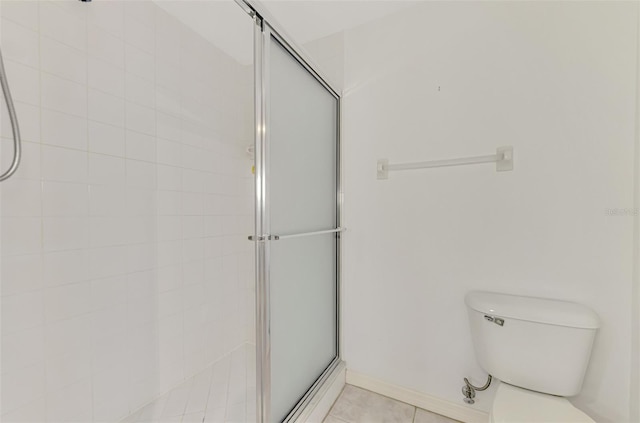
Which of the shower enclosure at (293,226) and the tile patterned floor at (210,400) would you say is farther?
the tile patterned floor at (210,400)

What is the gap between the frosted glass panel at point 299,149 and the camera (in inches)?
42.2

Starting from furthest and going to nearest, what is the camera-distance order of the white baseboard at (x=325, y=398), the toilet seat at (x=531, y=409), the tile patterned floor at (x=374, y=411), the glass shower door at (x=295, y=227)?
the tile patterned floor at (x=374, y=411) < the white baseboard at (x=325, y=398) < the glass shower door at (x=295, y=227) < the toilet seat at (x=531, y=409)

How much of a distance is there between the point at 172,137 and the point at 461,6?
1.72 meters

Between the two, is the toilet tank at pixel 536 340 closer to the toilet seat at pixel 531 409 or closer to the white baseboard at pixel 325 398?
the toilet seat at pixel 531 409

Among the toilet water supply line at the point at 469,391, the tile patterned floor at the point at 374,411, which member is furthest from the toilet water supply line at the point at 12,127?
the toilet water supply line at the point at 469,391

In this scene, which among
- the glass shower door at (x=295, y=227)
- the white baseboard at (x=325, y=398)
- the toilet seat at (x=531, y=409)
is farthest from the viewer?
the white baseboard at (x=325, y=398)

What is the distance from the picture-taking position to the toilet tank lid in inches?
38.6

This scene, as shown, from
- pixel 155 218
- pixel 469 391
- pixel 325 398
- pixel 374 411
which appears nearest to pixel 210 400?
pixel 325 398

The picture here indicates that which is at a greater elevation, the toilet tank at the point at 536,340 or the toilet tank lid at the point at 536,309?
the toilet tank lid at the point at 536,309

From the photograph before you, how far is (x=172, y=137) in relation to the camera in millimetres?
1584

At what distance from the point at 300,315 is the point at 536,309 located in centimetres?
98

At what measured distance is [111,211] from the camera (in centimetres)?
129

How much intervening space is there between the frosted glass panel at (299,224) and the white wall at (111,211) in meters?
0.83

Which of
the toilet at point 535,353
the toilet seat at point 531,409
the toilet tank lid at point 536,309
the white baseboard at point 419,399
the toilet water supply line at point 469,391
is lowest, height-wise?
the white baseboard at point 419,399
